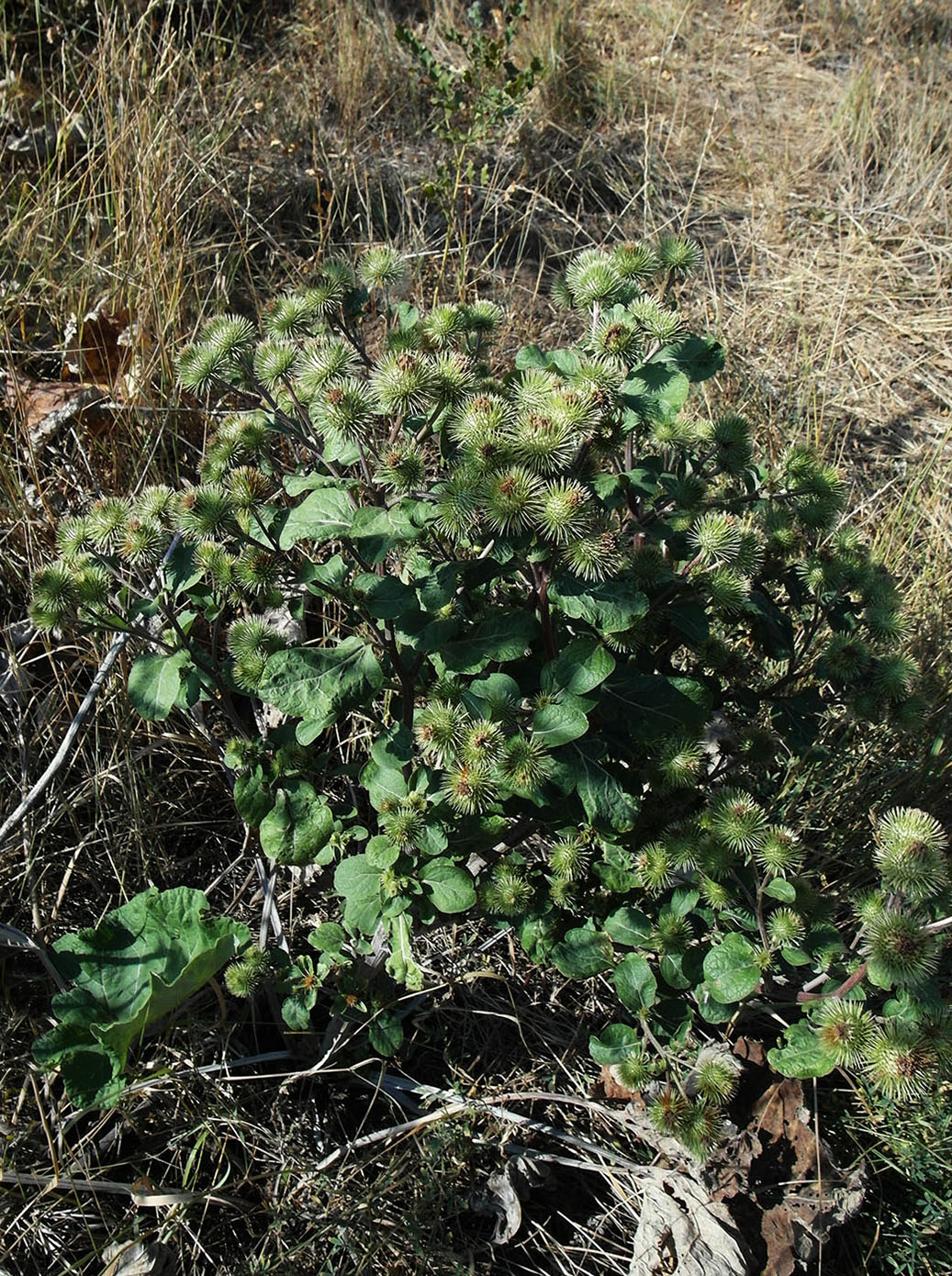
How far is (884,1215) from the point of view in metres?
2.25

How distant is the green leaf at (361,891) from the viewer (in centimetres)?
194

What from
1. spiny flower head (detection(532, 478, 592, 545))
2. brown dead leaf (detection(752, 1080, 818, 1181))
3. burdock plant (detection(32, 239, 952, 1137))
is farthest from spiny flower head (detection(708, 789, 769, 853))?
brown dead leaf (detection(752, 1080, 818, 1181))

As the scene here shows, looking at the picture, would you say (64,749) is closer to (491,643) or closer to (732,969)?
(491,643)

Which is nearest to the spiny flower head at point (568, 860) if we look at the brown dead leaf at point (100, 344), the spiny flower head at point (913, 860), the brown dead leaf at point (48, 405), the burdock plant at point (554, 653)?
the burdock plant at point (554, 653)

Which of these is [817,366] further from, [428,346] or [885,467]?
[428,346]

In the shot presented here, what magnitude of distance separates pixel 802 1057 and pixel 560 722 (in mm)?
681

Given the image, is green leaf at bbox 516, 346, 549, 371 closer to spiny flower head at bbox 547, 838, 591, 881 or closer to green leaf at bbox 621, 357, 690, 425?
green leaf at bbox 621, 357, 690, 425

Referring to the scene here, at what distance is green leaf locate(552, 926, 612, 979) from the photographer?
2072 millimetres

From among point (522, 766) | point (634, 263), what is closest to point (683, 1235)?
point (522, 766)

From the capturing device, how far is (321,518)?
183cm

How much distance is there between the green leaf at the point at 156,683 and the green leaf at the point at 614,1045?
3.38 ft

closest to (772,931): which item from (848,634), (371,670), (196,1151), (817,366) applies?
(848,634)

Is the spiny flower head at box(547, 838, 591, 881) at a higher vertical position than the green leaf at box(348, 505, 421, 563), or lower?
lower

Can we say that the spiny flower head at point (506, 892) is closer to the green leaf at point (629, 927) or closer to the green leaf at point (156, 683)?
the green leaf at point (629, 927)
